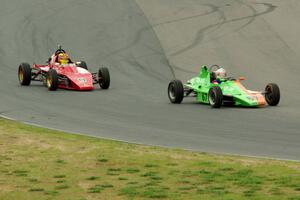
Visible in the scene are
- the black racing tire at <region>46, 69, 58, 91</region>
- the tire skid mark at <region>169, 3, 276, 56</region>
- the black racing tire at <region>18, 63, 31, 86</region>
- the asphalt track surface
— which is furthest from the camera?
the tire skid mark at <region>169, 3, 276, 56</region>

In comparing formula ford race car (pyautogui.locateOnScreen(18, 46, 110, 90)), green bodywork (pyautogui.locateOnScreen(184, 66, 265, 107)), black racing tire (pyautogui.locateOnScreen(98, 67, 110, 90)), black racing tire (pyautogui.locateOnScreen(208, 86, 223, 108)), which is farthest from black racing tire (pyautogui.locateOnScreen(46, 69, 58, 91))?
black racing tire (pyautogui.locateOnScreen(208, 86, 223, 108))

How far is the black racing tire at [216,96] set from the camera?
79.6 feet

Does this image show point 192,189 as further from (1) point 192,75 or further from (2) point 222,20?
(2) point 222,20

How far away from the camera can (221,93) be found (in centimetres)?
2431

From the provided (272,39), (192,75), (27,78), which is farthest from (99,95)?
(272,39)


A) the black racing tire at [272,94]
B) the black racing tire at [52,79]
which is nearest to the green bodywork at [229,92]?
the black racing tire at [272,94]

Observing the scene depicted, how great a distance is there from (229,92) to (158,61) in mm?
9667

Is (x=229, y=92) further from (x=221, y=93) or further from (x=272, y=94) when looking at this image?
(x=272, y=94)

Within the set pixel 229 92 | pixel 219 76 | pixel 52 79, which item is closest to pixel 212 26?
pixel 52 79

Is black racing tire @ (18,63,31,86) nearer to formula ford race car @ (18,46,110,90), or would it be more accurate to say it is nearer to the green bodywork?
formula ford race car @ (18,46,110,90)

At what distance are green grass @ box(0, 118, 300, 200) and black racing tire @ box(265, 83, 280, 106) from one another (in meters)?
8.03

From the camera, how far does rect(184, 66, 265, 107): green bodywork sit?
24.5 meters

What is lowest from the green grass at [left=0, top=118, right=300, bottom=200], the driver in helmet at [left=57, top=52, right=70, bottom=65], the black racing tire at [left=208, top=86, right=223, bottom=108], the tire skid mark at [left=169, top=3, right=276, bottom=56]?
the green grass at [left=0, top=118, right=300, bottom=200]

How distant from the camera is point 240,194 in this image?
42.4 feet
